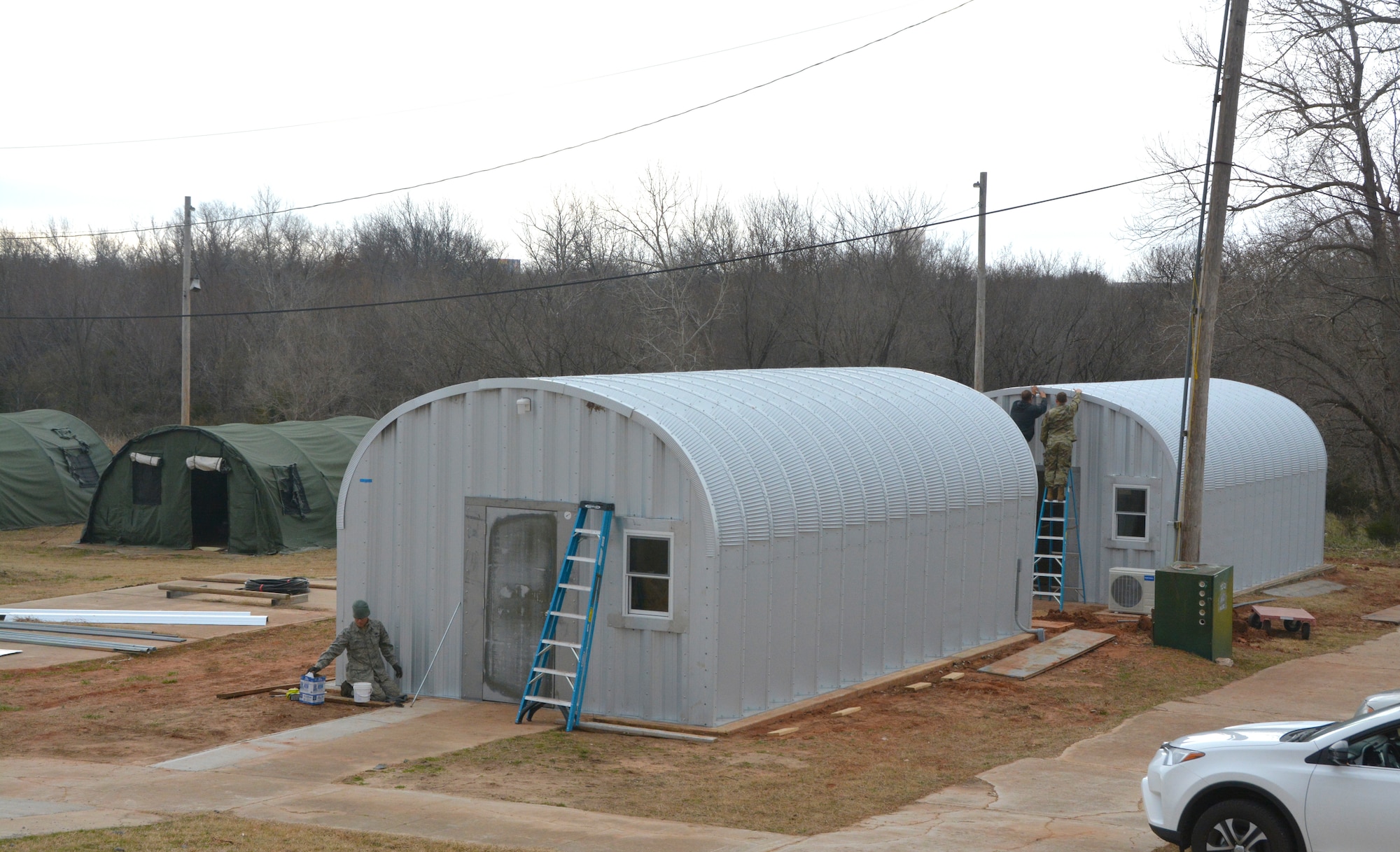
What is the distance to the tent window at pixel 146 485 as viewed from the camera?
96.1 feet

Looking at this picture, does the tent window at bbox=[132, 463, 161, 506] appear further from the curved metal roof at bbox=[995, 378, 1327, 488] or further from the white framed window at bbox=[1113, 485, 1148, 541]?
the white framed window at bbox=[1113, 485, 1148, 541]

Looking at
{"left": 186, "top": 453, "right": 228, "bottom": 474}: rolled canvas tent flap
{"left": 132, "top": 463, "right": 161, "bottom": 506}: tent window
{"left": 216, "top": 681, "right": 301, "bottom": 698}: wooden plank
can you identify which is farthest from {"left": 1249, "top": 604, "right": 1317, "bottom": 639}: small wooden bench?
{"left": 132, "top": 463, "right": 161, "bottom": 506}: tent window

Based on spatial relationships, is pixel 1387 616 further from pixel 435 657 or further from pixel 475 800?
pixel 475 800

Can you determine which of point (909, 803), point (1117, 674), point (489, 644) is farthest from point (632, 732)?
point (1117, 674)

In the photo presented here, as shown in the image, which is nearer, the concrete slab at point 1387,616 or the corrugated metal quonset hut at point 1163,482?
the concrete slab at point 1387,616

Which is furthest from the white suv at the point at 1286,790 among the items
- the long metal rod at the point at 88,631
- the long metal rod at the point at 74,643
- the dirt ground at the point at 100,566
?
the dirt ground at the point at 100,566

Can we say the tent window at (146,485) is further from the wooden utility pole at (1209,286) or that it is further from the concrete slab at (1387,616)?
the concrete slab at (1387,616)

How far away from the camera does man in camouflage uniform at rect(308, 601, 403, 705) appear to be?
1396cm

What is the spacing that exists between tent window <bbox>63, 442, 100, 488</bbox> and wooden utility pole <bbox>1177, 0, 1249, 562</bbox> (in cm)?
2714

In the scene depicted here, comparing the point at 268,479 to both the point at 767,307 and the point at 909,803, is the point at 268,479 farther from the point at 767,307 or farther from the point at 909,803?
the point at 767,307

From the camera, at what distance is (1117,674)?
1634 cm

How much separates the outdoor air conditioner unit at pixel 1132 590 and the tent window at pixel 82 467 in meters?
25.6

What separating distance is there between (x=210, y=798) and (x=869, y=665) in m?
7.41

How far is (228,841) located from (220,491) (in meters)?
22.7
